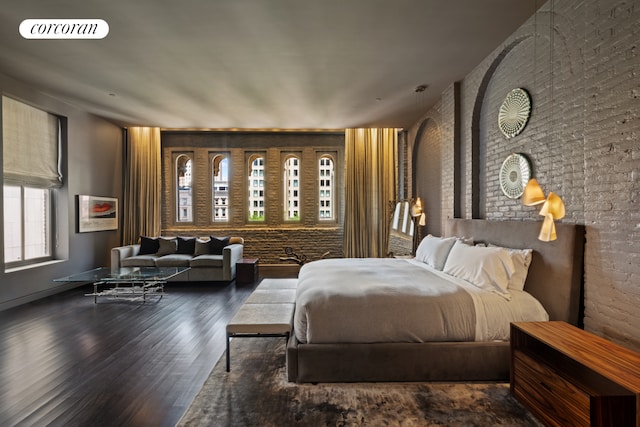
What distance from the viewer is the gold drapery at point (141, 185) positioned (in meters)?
6.99

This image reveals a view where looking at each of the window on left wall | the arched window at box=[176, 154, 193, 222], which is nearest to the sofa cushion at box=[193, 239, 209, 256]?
the arched window at box=[176, 154, 193, 222]

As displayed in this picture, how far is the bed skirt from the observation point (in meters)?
2.39

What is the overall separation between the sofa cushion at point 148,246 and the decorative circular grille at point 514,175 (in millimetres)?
5963

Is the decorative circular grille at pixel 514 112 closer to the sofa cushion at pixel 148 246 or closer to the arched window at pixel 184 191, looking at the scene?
the sofa cushion at pixel 148 246

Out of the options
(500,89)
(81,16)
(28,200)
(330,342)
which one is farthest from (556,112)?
(28,200)

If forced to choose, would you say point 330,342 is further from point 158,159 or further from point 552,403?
point 158,159

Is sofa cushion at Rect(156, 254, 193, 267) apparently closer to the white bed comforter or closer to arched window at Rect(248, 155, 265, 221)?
arched window at Rect(248, 155, 265, 221)

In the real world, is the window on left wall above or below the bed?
above

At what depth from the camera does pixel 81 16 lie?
3.02m

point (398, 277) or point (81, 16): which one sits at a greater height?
point (81, 16)

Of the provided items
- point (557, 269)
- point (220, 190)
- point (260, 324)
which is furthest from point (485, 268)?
point (220, 190)

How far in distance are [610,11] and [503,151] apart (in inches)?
61.6

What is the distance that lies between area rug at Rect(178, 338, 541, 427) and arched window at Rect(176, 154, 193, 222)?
5.44 metres

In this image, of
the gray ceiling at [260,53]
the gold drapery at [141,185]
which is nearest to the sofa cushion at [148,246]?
the gold drapery at [141,185]
